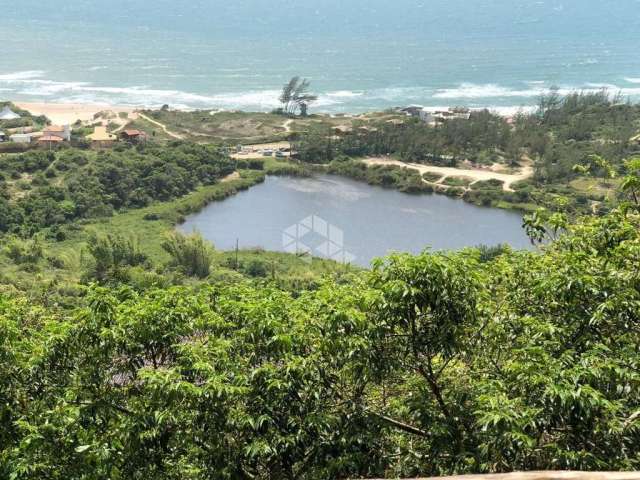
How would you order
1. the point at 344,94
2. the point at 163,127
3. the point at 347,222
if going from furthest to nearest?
the point at 344,94 < the point at 163,127 < the point at 347,222

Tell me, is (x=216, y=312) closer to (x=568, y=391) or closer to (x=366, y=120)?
(x=568, y=391)

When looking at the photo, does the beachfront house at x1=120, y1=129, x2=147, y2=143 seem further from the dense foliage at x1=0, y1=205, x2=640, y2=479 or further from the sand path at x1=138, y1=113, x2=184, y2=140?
the dense foliage at x1=0, y1=205, x2=640, y2=479

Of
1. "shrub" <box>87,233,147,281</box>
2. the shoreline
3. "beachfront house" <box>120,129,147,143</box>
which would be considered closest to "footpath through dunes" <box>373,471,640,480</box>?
"shrub" <box>87,233,147,281</box>

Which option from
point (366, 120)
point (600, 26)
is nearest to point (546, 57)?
point (600, 26)

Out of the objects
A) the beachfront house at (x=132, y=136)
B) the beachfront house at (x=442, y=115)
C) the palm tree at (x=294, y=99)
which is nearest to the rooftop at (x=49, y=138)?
the beachfront house at (x=132, y=136)

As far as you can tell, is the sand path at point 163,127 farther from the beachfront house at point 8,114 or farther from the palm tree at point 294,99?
the palm tree at point 294,99

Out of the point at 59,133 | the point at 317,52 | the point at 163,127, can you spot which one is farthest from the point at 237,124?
the point at 317,52

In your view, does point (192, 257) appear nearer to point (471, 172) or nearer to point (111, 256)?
→ point (111, 256)
